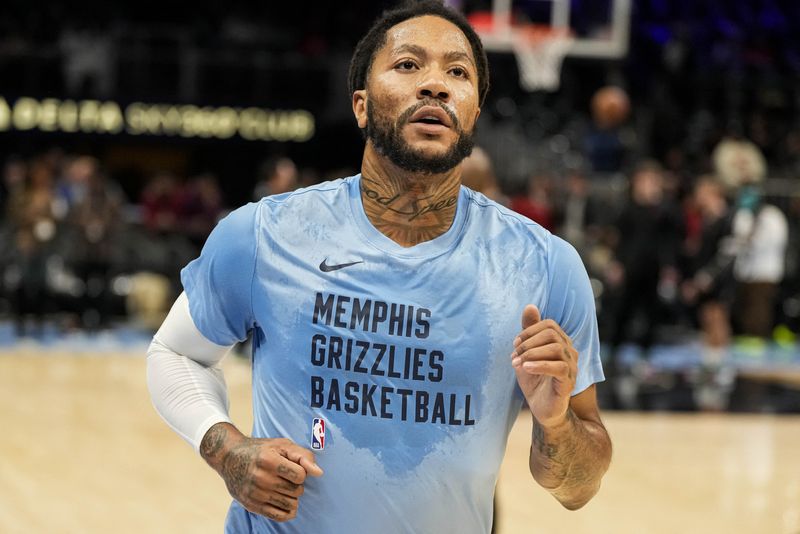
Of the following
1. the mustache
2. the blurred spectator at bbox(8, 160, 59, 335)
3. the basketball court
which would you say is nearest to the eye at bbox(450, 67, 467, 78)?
the mustache

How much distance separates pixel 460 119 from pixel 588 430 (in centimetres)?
62

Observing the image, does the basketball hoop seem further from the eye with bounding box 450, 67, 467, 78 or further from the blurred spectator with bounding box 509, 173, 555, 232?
the eye with bounding box 450, 67, 467, 78

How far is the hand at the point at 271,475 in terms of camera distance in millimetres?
2059

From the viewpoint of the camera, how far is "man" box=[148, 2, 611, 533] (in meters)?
2.14

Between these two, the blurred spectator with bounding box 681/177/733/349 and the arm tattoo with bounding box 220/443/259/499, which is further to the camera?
A: the blurred spectator with bounding box 681/177/733/349

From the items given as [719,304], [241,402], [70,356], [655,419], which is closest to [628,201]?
[719,304]

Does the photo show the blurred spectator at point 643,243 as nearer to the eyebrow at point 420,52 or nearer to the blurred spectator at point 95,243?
the blurred spectator at point 95,243

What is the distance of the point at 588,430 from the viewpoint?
2.20 metres

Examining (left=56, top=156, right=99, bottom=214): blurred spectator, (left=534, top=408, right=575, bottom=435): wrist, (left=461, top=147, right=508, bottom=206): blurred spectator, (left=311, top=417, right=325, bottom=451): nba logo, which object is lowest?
(left=56, top=156, right=99, bottom=214): blurred spectator

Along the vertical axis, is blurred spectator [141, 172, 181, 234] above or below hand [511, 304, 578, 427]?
below

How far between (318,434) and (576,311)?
53 centimetres

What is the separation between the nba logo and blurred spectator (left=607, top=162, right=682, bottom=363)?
29.2ft

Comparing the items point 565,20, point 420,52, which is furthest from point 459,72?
point 565,20

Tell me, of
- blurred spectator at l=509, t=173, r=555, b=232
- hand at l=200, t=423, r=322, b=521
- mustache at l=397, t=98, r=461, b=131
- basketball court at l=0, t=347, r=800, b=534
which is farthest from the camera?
blurred spectator at l=509, t=173, r=555, b=232
